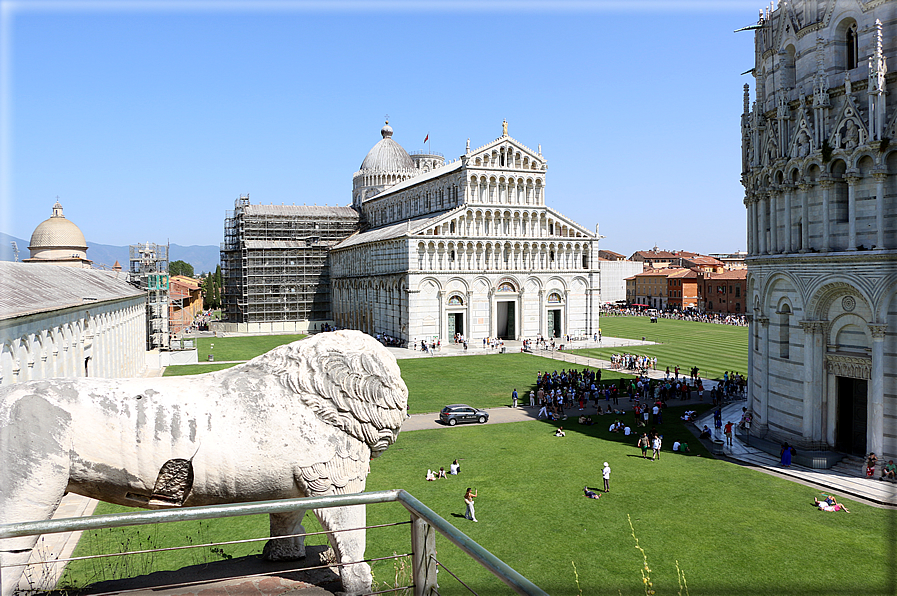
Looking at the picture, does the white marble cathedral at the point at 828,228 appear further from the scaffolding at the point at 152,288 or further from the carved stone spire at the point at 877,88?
the scaffolding at the point at 152,288

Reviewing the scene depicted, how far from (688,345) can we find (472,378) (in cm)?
2866

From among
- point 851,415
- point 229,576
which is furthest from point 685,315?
point 229,576

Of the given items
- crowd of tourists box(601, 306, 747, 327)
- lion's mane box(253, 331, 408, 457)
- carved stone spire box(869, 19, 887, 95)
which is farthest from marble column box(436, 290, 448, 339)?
lion's mane box(253, 331, 408, 457)

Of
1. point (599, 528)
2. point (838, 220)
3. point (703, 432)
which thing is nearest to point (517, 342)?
point (703, 432)

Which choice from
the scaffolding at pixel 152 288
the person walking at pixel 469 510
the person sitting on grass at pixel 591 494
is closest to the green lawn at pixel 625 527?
the person walking at pixel 469 510

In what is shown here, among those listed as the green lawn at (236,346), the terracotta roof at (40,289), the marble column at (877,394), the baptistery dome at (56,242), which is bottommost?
the green lawn at (236,346)

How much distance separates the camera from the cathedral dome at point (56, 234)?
2751 inches

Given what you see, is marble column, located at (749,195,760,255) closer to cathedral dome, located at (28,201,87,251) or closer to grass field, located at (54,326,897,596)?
grass field, located at (54,326,897,596)

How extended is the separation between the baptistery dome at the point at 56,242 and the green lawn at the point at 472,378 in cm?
4169

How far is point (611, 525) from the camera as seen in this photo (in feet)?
60.2

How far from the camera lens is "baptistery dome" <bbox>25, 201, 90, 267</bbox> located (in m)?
69.2

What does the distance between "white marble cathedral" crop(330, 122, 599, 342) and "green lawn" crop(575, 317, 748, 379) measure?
874 centimetres

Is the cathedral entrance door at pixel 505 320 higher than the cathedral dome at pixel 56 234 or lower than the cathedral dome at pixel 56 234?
lower

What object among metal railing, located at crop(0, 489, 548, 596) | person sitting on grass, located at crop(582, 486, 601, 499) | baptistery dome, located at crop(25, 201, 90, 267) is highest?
baptistery dome, located at crop(25, 201, 90, 267)
